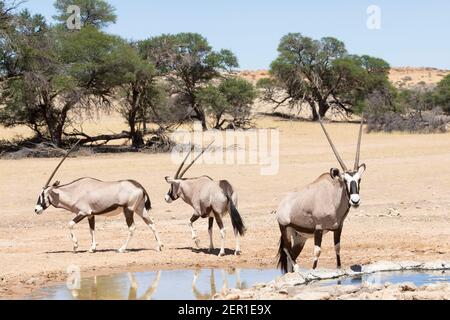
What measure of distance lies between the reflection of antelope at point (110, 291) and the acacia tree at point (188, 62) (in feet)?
79.5

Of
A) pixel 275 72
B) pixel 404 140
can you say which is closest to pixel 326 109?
pixel 275 72

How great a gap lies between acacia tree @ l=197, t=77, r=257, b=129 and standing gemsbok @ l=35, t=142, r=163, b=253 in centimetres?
2311

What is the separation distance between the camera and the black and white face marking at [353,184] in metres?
8.64

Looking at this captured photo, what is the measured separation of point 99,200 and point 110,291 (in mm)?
2951

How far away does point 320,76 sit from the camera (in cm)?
4503

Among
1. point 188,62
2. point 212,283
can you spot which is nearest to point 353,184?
point 212,283

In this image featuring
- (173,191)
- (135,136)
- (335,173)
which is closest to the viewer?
(335,173)

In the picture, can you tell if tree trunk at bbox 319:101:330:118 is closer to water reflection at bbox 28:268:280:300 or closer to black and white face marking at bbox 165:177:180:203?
black and white face marking at bbox 165:177:180:203

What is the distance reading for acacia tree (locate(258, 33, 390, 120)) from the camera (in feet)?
145

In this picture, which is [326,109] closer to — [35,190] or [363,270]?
[35,190]

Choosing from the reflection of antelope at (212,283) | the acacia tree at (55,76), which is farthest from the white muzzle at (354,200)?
the acacia tree at (55,76)

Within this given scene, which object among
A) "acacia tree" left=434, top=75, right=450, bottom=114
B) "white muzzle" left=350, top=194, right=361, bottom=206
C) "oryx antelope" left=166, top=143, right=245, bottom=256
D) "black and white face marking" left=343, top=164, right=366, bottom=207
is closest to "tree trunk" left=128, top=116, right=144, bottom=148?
"oryx antelope" left=166, top=143, right=245, bottom=256

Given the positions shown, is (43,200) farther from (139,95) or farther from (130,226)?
(139,95)

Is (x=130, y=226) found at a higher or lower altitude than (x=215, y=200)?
lower
